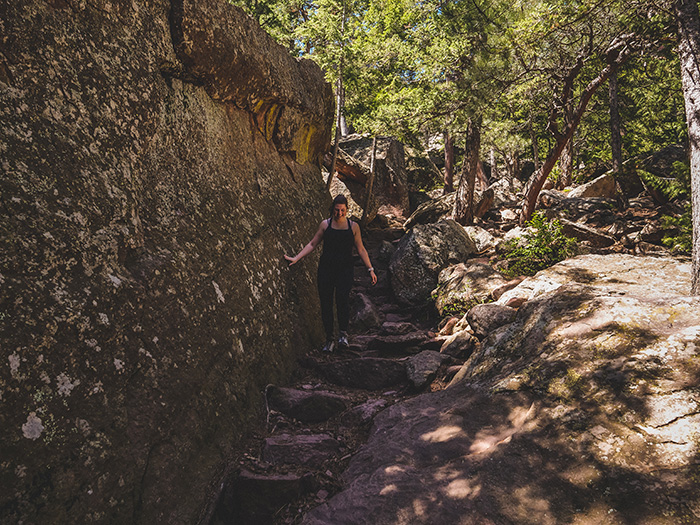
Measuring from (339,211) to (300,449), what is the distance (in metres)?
3.15

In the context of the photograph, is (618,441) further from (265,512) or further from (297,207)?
(297,207)

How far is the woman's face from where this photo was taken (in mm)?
5520

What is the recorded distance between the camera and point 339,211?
18.2 ft

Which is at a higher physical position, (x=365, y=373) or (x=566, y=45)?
(x=566, y=45)

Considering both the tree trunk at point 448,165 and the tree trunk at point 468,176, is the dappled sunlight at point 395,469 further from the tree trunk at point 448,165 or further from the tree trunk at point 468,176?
the tree trunk at point 448,165

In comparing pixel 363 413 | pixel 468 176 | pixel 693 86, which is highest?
pixel 468 176

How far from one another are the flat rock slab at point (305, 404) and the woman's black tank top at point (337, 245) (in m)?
2.11

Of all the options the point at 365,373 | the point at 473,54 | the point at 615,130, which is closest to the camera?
the point at 365,373

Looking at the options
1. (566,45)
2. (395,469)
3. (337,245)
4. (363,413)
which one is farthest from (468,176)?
(395,469)

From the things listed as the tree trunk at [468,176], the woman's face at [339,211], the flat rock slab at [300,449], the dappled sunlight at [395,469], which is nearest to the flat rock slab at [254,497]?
the flat rock slab at [300,449]

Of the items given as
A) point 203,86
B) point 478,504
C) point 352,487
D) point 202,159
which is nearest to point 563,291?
point 478,504

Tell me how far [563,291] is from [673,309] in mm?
973

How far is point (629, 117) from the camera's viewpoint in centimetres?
2288

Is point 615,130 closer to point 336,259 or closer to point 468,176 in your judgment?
point 468,176
